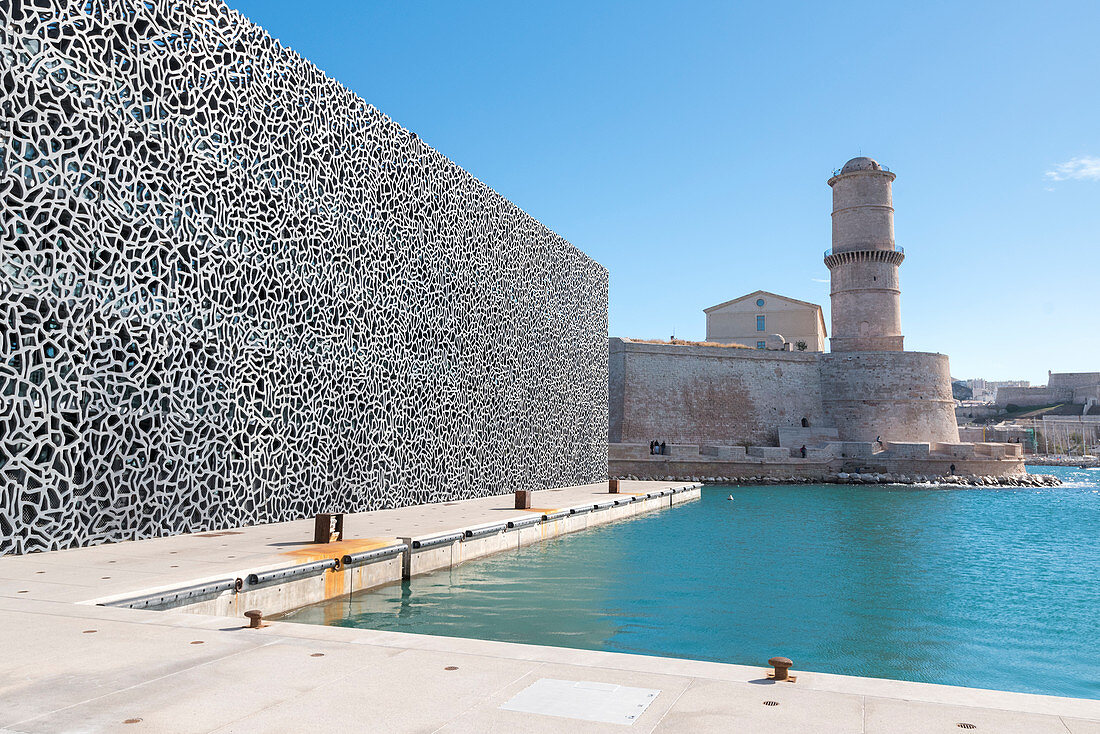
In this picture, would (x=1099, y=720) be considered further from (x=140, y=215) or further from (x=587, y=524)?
(x=587, y=524)

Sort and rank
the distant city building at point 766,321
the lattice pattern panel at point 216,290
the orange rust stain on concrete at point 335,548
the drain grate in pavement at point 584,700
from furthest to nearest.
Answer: the distant city building at point 766,321 → the lattice pattern panel at point 216,290 → the orange rust stain on concrete at point 335,548 → the drain grate in pavement at point 584,700

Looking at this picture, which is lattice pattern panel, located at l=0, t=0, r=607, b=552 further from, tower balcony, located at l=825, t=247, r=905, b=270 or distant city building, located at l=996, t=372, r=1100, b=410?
distant city building, located at l=996, t=372, r=1100, b=410

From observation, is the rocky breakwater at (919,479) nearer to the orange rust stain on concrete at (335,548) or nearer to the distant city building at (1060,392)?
the orange rust stain on concrete at (335,548)

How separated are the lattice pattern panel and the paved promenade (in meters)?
4.50

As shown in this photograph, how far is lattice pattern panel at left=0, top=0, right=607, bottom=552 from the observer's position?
1016 centimetres

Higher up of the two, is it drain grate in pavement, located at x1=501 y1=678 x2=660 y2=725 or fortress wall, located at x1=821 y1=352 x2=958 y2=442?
fortress wall, located at x1=821 y1=352 x2=958 y2=442

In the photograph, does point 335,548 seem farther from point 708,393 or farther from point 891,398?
point 891,398

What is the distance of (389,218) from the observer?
17.5 m

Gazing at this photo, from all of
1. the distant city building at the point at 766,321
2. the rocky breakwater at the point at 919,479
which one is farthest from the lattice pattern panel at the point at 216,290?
the distant city building at the point at 766,321

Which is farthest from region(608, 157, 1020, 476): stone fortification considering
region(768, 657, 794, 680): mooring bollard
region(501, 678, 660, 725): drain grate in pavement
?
region(501, 678, 660, 725): drain grate in pavement

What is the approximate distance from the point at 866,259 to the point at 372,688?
149 ft

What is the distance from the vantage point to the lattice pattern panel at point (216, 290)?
10.2 m

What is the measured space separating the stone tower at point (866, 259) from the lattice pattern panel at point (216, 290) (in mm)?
30797

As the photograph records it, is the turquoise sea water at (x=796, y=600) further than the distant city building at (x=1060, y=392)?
No
